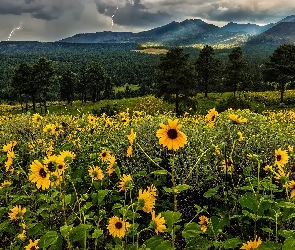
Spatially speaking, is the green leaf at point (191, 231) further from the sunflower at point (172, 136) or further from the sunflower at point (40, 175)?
the sunflower at point (40, 175)

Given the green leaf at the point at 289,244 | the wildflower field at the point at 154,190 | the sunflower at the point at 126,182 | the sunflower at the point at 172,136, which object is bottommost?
the wildflower field at the point at 154,190

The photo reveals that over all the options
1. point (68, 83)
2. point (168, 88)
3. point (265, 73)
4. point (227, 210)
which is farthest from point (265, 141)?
point (68, 83)

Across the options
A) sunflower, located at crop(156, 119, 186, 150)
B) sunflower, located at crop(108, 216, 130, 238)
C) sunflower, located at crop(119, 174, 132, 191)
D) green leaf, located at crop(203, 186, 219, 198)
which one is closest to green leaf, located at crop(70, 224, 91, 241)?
sunflower, located at crop(108, 216, 130, 238)

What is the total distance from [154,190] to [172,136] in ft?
1.58

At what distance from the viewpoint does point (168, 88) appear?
33.6m

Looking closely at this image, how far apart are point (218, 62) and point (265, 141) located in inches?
1794


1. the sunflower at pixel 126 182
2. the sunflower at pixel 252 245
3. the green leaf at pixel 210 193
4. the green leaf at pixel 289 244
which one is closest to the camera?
the green leaf at pixel 289 244

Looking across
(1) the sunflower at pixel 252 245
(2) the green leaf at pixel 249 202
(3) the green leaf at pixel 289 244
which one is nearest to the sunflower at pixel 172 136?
(2) the green leaf at pixel 249 202

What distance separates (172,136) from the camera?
106 inches

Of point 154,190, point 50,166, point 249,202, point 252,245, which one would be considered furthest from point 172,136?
point 50,166

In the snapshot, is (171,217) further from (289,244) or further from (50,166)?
(50,166)

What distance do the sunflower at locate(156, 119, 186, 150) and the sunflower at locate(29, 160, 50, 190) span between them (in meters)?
1.15

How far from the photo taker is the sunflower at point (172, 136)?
266cm

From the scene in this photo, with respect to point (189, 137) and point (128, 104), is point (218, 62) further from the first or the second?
point (189, 137)
